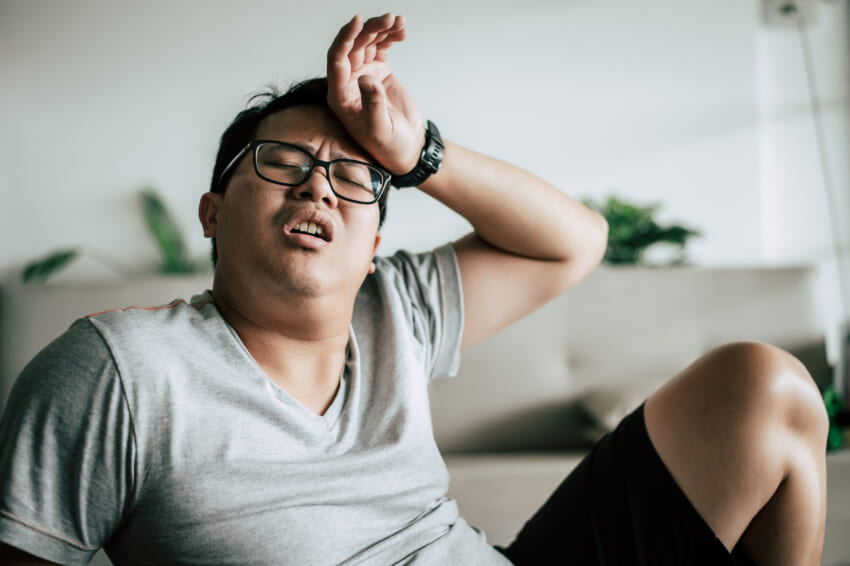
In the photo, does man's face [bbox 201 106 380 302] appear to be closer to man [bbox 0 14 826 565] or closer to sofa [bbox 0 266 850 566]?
man [bbox 0 14 826 565]

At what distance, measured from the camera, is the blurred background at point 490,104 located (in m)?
3.07

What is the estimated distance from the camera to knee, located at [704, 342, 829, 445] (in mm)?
906

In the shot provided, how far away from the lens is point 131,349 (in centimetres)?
75

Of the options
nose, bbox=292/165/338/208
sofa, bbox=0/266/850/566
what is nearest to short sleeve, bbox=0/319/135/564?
nose, bbox=292/165/338/208

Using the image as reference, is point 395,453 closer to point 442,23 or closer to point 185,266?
point 185,266

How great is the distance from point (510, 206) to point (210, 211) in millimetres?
486

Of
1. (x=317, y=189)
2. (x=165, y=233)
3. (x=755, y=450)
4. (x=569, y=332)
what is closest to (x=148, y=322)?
(x=317, y=189)

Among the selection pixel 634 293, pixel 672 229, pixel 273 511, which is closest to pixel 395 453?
pixel 273 511

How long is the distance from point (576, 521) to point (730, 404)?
0.93 feet

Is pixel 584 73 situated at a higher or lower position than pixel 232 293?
higher

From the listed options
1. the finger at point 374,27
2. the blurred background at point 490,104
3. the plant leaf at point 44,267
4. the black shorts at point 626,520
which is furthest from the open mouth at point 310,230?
the plant leaf at point 44,267

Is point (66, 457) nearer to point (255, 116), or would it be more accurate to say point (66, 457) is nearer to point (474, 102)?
point (255, 116)

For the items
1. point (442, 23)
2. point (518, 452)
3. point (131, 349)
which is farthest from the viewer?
point (442, 23)

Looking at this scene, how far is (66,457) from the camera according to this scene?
2.28 feet
